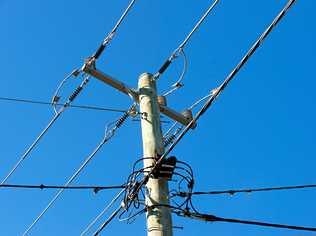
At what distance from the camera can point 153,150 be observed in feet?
29.5

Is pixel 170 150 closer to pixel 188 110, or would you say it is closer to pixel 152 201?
pixel 152 201

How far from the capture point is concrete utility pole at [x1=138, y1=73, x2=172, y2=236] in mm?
8289

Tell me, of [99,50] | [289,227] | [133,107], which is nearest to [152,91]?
[133,107]

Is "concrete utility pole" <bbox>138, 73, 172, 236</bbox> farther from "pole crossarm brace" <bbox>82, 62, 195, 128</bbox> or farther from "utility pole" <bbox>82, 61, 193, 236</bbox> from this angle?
"pole crossarm brace" <bbox>82, 62, 195, 128</bbox>

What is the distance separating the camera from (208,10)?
918 centimetres

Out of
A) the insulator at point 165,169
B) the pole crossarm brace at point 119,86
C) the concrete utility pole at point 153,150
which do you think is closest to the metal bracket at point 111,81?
the pole crossarm brace at point 119,86

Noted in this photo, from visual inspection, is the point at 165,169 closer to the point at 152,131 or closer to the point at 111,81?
the point at 152,131

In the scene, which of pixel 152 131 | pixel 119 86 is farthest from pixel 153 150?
pixel 119 86

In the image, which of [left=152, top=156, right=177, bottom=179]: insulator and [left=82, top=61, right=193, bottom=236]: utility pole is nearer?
[left=82, top=61, right=193, bottom=236]: utility pole

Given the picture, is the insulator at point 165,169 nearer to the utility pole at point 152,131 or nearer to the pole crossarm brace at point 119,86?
the utility pole at point 152,131

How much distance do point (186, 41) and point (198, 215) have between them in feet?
9.54

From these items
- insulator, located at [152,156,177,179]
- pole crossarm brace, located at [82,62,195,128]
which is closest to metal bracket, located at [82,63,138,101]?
pole crossarm brace, located at [82,62,195,128]

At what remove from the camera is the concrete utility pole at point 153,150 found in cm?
829

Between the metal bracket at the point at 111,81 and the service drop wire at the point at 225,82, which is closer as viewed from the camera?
the service drop wire at the point at 225,82
